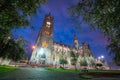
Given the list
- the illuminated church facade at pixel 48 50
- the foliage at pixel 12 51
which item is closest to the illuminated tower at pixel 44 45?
the illuminated church facade at pixel 48 50

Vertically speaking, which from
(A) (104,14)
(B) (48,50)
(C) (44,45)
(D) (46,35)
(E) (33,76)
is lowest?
(E) (33,76)

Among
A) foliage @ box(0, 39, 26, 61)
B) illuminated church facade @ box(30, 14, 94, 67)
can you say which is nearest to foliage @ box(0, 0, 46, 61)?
foliage @ box(0, 39, 26, 61)

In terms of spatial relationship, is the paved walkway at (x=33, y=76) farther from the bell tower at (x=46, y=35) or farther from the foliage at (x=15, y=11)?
the bell tower at (x=46, y=35)

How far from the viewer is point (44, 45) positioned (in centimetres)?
11231

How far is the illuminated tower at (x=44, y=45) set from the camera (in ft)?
344

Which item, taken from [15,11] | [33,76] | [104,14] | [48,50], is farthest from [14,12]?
[48,50]

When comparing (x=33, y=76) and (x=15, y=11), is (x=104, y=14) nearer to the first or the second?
(x=15, y=11)

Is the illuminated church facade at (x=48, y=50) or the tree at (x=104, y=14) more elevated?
the illuminated church facade at (x=48, y=50)

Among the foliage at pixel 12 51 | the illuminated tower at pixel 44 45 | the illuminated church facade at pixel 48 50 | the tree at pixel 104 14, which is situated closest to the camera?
the tree at pixel 104 14

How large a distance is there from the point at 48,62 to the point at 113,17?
324ft

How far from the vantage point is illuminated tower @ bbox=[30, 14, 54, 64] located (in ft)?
344

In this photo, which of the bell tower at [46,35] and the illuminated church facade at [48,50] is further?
the bell tower at [46,35]

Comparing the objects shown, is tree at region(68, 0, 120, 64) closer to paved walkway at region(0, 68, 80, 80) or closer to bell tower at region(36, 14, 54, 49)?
paved walkway at region(0, 68, 80, 80)

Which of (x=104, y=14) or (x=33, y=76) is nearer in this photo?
(x=104, y=14)
